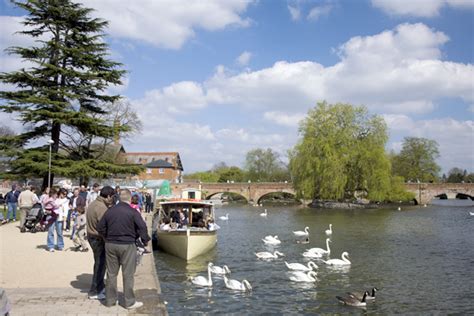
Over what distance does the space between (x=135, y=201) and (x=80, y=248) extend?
9.30 feet

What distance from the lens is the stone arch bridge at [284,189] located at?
233 feet

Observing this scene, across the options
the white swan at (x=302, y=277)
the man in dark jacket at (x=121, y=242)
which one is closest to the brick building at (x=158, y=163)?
the white swan at (x=302, y=277)

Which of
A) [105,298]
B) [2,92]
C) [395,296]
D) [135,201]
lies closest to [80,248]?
[135,201]

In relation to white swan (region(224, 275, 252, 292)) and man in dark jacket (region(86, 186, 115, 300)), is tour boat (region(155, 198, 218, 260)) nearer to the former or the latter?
white swan (region(224, 275, 252, 292))

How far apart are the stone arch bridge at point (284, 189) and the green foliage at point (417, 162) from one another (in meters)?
9.32

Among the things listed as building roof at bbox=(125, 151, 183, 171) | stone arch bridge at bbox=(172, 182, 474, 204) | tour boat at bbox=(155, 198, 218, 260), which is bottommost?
tour boat at bbox=(155, 198, 218, 260)

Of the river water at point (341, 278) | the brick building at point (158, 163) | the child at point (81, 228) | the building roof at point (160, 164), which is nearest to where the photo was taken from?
the river water at point (341, 278)

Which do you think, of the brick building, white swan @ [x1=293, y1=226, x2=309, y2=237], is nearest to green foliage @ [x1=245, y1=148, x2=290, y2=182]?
the brick building

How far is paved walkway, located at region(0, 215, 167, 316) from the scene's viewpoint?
741 cm

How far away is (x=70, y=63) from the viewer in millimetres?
27188

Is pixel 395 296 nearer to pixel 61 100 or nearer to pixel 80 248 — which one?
pixel 80 248

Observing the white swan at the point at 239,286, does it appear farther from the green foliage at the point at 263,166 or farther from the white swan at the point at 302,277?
the green foliage at the point at 263,166

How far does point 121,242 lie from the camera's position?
24.7 feet

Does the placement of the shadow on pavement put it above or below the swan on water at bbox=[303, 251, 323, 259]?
above
